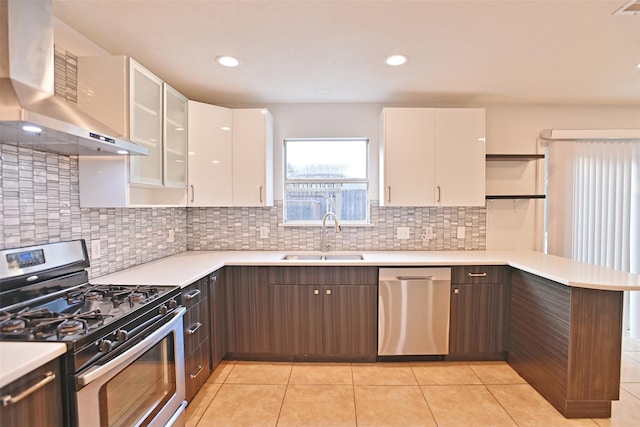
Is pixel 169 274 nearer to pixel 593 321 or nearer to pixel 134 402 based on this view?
pixel 134 402

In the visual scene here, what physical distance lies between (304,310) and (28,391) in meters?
1.79

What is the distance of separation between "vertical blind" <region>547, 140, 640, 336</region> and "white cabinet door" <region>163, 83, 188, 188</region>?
11.4ft

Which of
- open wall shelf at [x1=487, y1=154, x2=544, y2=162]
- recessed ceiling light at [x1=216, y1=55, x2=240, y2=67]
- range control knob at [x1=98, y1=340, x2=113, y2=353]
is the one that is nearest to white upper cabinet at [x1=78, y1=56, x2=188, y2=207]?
recessed ceiling light at [x1=216, y1=55, x2=240, y2=67]

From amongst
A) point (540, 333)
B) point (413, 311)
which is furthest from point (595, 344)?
point (413, 311)

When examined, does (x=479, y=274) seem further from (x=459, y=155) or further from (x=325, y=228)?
(x=325, y=228)

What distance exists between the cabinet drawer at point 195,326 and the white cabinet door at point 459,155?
215 cm

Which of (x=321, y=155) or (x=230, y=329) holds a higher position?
(x=321, y=155)

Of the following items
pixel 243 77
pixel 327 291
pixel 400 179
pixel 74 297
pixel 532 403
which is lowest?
pixel 532 403

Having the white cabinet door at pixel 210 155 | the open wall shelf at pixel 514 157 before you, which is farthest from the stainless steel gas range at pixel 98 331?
the open wall shelf at pixel 514 157

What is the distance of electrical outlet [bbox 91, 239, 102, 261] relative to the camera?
2002 mm

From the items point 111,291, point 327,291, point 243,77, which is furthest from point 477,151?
point 111,291

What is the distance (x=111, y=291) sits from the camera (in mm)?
1717

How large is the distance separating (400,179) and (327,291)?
3.92ft

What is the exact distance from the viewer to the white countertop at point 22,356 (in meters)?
0.93
